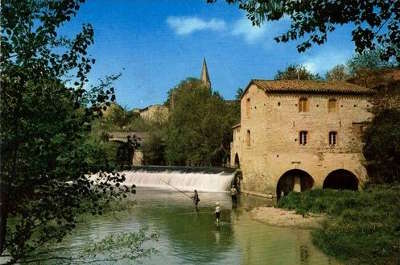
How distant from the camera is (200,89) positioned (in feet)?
171

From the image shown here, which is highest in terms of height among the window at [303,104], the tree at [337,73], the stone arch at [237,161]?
the tree at [337,73]

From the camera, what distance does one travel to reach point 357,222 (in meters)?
19.5

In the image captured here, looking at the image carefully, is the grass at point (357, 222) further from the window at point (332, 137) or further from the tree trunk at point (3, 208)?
the tree trunk at point (3, 208)

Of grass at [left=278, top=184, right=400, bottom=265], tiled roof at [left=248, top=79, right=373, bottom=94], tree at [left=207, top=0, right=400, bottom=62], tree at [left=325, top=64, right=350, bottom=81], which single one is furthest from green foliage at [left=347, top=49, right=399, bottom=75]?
tree at [left=207, top=0, right=400, bottom=62]

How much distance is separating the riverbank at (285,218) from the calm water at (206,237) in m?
0.58

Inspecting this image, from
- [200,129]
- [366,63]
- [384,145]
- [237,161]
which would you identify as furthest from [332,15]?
[366,63]

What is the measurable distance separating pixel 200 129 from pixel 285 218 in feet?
85.4

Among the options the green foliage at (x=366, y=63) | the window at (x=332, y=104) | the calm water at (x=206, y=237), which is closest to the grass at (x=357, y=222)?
the calm water at (x=206, y=237)

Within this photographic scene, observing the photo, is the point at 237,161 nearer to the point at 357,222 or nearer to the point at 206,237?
the point at 357,222

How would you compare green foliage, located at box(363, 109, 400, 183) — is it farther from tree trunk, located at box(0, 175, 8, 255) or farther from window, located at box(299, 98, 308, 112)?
tree trunk, located at box(0, 175, 8, 255)

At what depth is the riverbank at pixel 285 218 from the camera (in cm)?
2172

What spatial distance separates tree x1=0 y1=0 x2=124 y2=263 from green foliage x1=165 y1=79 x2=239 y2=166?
134 feet

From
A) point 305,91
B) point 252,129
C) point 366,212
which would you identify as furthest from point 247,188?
point 366,212

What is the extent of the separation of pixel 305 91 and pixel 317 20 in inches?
966
